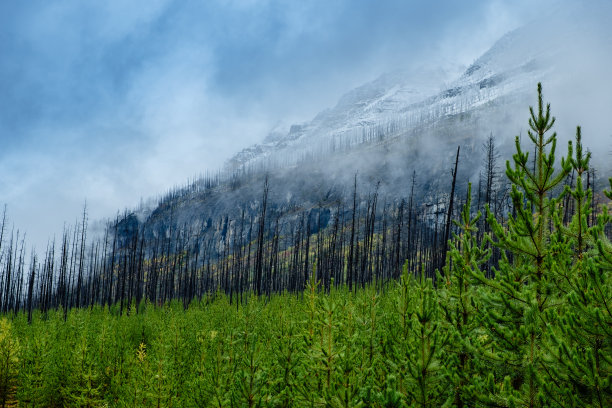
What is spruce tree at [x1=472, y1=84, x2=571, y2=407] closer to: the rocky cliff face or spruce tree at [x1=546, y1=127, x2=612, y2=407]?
spruce tree at [x1=546, y1=127, x2=612, y2=407]

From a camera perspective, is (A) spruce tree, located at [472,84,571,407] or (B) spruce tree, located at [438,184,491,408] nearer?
(A) spruce tree, located at [472,84,571,407]

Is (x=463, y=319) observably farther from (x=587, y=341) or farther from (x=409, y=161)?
(x=409, y=161)

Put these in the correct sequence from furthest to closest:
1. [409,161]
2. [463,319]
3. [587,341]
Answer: [409,161] → [463,319] → [587,341]

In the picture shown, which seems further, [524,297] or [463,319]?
[463,319]

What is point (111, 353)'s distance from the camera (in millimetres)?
10938

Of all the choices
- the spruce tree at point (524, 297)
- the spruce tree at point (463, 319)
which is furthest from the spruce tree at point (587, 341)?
the spruce tree at point (463, 319)

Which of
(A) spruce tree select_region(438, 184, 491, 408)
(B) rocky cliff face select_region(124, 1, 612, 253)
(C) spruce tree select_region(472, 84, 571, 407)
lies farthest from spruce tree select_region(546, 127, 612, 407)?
(B) rocky cliff face select_region(124, 1, 612, 253)

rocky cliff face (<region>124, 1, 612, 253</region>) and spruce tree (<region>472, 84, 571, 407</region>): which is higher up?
rocky cliff face (<region>124, 1, 612, 253</region>)

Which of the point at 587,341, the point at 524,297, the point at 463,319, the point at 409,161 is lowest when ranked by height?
the point at 463,319

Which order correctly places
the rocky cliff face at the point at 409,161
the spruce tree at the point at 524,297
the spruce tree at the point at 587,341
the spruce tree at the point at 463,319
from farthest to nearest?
the rocky cliff face at the point at 409,161, the spruce tree at the point at 463,319, the spruce tree at the point at 524,297, the spruce tree at the point at 587,341

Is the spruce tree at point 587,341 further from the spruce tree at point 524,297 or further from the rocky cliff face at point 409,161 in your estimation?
the rocky cliff face at point 409,161

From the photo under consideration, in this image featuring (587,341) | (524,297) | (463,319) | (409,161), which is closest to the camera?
(587,341)

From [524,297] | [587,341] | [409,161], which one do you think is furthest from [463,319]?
[409,161]

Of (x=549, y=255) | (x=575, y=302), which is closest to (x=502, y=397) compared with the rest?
(x=575, y=302)
